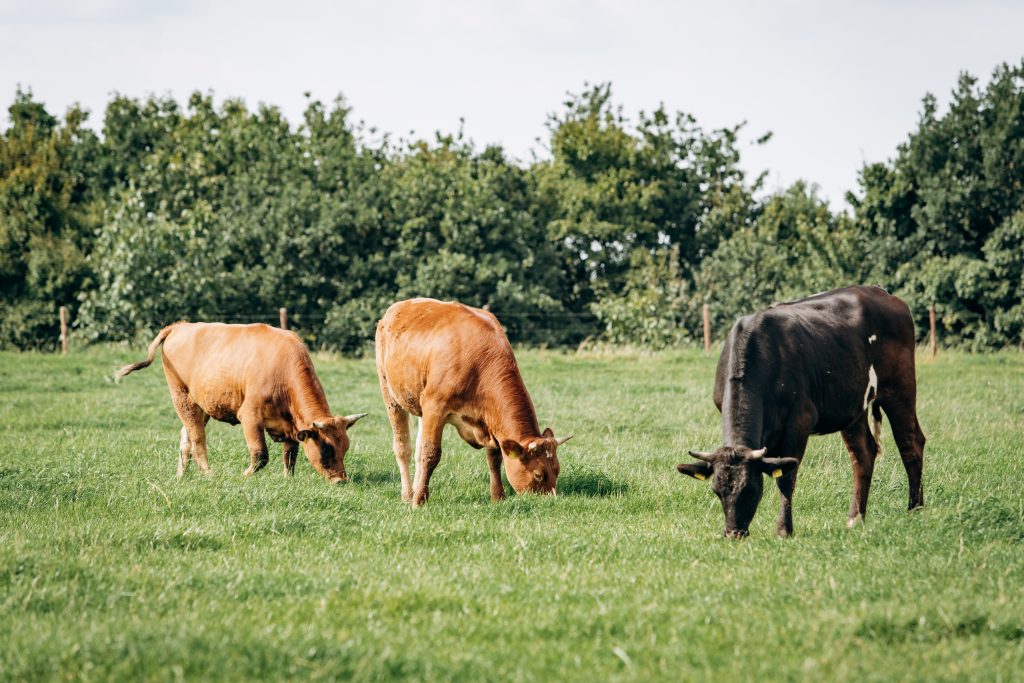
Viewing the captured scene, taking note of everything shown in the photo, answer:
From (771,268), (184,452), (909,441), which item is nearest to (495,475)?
(909,441)

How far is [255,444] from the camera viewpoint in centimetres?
1035

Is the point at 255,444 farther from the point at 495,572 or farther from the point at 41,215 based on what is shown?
the point at 41,215

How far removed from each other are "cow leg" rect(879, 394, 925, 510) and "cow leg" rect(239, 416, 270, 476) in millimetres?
5905

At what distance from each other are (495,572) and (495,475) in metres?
3.02

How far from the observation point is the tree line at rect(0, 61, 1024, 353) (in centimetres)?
3172

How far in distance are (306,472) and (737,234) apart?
32149 mm

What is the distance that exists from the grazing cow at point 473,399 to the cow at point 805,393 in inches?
65.2

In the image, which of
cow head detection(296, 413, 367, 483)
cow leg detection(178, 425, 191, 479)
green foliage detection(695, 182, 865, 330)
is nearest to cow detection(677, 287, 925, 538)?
cow head detection(296, 413, 367, 483)

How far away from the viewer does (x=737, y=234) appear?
4031 cm

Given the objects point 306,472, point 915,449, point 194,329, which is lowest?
point 306,472

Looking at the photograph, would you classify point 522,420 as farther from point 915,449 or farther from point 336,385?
point 336,385

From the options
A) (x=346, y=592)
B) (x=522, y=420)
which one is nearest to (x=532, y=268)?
(x=522, y=420)

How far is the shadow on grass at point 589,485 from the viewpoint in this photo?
30.8ft

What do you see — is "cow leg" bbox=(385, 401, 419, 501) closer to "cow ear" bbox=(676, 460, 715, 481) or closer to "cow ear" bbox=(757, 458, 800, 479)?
"cow ear" bbox=(676, 460, 715, 481)
